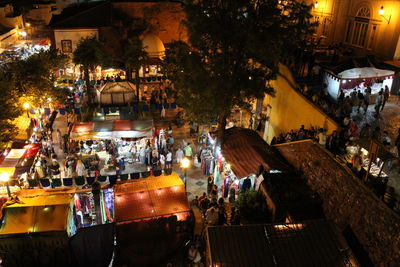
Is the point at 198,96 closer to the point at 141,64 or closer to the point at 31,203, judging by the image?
the point at 31,203

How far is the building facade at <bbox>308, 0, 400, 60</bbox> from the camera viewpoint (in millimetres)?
20781

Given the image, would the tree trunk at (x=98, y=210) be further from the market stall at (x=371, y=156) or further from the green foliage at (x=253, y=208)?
the market stall at (x=371, y=156)

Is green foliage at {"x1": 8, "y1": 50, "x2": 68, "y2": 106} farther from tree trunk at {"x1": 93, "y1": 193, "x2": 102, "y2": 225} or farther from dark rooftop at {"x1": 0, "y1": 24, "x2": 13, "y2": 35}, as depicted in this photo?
dark rooftop at {"x1": 0, "y1": 24, "x2": 13, "y2": 35}

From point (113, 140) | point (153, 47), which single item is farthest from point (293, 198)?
point (153, 47)

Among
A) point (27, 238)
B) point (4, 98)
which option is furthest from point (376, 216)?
point (4, 98)

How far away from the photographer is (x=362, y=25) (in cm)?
2322

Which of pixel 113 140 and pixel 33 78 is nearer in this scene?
pixel 113 140

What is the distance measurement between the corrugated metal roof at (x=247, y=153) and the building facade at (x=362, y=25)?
11.1 m

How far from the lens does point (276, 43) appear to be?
618 inches

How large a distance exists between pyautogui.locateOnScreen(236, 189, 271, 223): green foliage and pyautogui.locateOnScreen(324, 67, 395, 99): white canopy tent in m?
8.56

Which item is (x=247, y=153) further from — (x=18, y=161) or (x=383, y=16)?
(x=383, y=16)

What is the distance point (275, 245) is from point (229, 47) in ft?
33.3

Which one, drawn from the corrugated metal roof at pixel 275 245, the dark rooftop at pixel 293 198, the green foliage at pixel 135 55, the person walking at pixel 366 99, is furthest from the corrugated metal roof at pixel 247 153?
the green foliage at pixel 135 55

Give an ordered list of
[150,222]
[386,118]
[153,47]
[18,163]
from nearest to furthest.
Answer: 1. [150,222]
2. [18,163]
3. [386,118]
4. [153,47]
